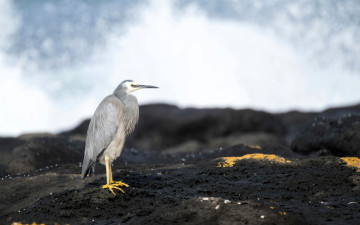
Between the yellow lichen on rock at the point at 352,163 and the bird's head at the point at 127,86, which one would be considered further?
the yellow lichen on rock at the point at 352,163

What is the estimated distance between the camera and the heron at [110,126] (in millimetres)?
8477

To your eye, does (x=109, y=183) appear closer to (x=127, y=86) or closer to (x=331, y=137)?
(x=127, y=86)

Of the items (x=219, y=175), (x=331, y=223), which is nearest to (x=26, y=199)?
(x=219, y=175)

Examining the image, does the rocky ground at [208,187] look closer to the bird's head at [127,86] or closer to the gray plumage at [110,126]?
the gray plumage at [110,126]

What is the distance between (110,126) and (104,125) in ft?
0.40

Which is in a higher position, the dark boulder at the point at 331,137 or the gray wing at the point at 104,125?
the gray wing at the point at 104,125

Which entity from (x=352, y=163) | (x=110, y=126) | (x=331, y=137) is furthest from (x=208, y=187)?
(x=331, y=137)

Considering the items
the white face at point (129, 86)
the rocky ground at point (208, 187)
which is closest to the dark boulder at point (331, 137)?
the rocky ground at point (208, 187)

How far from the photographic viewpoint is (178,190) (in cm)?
880

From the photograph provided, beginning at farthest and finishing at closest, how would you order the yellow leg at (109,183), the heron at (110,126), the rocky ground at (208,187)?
the heron at (110,126)
the yellow leg at (109,183)
the rocky ground at (208,187)

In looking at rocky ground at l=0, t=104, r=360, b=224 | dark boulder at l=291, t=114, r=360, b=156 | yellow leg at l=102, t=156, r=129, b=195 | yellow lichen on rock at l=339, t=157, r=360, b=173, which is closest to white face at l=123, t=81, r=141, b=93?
yellow leg at l=102, t=156, r=129, b=195

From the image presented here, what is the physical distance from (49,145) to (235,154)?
6.70 m

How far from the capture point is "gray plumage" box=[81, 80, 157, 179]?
8.48m

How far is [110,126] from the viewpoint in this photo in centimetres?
848
